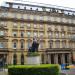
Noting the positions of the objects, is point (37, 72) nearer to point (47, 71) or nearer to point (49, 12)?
point (47, 71)

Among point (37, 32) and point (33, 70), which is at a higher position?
point (37, 32)

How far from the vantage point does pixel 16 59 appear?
79250mm

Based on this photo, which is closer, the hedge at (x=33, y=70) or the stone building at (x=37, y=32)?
the hedge at (x=33, y=70)

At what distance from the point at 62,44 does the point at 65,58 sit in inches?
186

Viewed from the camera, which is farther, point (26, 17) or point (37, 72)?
point (26, 17)

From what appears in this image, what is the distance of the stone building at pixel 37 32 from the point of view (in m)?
79.2

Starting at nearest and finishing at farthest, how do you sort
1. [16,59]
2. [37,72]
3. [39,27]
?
[37,72] → [16,59] → [39,27]

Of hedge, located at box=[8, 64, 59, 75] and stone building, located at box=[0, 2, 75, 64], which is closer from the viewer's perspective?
hedge, located at box=[8, 64, 59, 75]

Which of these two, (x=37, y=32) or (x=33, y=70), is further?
(x=37, y=32)

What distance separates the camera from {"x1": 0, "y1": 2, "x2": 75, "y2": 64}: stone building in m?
79.2

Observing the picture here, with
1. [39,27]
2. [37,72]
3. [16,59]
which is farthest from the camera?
[39,27]

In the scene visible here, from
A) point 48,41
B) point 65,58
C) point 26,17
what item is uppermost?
point 26,17

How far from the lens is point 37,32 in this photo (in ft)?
277

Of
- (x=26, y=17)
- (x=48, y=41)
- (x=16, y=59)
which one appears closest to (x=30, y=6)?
(x=26, y=17)
